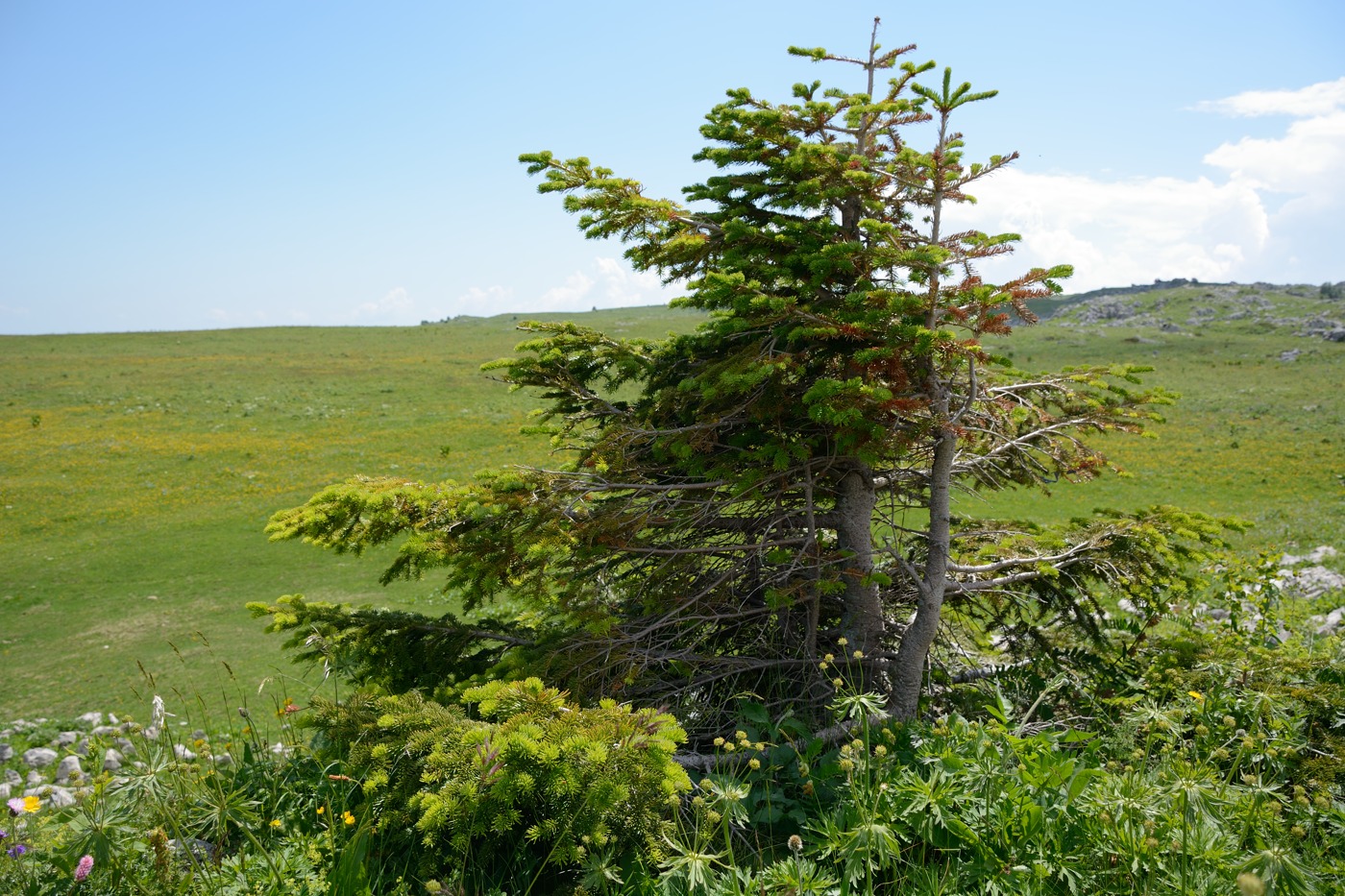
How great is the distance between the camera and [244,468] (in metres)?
27.9

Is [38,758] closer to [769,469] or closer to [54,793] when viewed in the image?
[54,793]

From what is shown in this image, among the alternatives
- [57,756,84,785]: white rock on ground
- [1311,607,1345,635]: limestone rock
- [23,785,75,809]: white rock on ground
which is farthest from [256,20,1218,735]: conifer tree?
[57,756,84,785]: white rock on ground

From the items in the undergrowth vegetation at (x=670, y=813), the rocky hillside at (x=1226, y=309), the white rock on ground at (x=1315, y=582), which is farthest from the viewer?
the rocky hillside at (x=1226, y=309)

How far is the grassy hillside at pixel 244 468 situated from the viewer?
546 inches

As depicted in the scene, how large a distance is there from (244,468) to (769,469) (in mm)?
27474

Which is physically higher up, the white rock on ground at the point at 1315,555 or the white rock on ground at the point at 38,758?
the white rock on ground at the point at 1315,555

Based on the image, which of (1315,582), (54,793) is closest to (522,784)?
(54,793)

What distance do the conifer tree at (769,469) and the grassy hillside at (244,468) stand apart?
1457 mm

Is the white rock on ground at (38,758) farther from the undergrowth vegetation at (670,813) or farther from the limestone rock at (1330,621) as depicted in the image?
the limestone rock at (1330,621)

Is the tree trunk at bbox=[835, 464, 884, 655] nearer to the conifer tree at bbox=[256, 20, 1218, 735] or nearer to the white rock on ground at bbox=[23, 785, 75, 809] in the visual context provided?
the conifer tree at bbox=[256, 20, 1218, 735]

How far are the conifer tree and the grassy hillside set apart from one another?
146 centimetres

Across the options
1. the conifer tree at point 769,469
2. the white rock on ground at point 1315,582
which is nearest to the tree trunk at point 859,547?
the conifer tree at point 769,469

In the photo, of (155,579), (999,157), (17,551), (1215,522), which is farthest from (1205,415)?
(17,551)

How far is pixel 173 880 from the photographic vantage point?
368 cm
